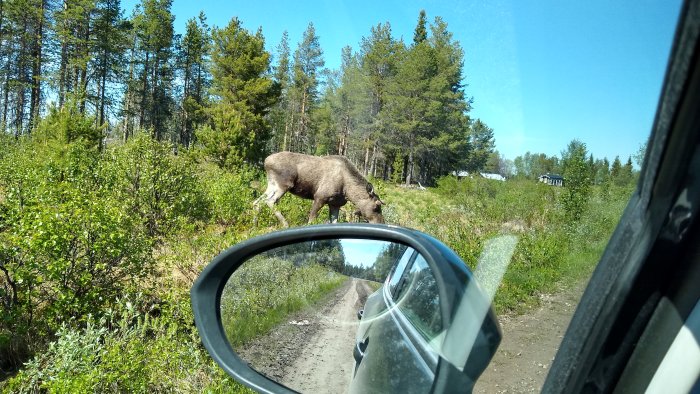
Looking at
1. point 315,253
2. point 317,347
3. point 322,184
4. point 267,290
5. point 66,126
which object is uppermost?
point 315,253

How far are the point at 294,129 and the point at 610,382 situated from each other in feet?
180

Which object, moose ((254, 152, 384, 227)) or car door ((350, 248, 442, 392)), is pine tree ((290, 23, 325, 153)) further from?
car door ((350, 248, 442, 392))

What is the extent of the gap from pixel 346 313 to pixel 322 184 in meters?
10.2

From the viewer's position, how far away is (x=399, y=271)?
1.62 meters

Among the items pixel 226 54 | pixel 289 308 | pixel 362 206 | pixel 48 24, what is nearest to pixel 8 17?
pixel 48 24

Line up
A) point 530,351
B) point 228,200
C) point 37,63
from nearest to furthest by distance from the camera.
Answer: point 530,351, point 228,200, point 37,63

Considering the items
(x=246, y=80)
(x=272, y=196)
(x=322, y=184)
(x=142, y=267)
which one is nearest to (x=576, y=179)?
(x=142, y=267)

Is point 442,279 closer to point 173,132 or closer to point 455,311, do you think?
point 455,311

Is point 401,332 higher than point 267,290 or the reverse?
higher

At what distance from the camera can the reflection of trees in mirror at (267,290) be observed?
2186mm

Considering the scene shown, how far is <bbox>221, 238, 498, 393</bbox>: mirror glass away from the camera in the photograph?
141cm

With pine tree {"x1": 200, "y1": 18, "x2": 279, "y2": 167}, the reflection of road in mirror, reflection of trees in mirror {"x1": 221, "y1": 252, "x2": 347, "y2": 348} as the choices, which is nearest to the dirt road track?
the reflection of road in mirror

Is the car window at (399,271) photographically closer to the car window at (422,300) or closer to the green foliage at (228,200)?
the car window at (422,300)

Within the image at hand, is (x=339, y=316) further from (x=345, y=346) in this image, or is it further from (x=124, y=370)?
(x=124, y=370)
